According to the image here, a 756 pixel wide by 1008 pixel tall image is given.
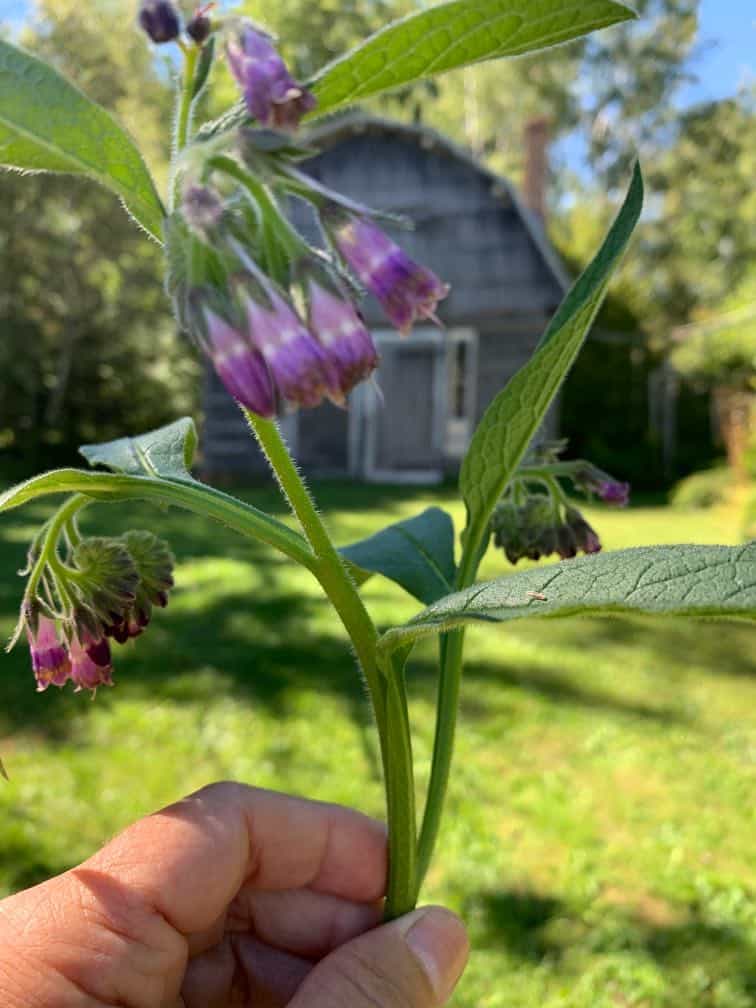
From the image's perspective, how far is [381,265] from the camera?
0.86m

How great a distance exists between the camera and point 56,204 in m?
19.0

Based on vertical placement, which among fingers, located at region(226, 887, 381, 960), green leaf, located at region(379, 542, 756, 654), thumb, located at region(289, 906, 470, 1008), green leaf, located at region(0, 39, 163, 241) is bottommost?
fingers, located at region(226, 887, 381, 960)

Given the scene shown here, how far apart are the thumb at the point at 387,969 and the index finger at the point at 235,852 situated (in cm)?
23

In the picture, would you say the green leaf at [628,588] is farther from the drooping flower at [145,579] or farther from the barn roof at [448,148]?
the barn roof at [448,148]

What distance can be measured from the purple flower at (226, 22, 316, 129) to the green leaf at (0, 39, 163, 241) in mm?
181

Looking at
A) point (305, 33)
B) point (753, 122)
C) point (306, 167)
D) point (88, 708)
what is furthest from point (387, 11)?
point (88, 708)

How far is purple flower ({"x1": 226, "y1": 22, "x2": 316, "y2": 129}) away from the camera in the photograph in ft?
2.61

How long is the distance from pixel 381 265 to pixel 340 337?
9cm

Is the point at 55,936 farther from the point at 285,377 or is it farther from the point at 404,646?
the point at 285,377

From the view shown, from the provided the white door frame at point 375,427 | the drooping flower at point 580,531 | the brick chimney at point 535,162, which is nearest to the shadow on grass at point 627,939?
the drooping flower at point 580,531

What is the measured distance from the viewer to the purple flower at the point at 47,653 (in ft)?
4.18

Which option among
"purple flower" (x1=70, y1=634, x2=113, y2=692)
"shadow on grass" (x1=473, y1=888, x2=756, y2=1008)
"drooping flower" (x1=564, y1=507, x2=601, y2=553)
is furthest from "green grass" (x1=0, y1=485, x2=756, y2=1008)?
"purple flower" (x1=70, y1=634, x2=113, y2=692)

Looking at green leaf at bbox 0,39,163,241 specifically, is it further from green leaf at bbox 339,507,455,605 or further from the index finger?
the index finger

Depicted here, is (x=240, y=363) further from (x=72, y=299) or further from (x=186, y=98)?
(x=72, y=299)
